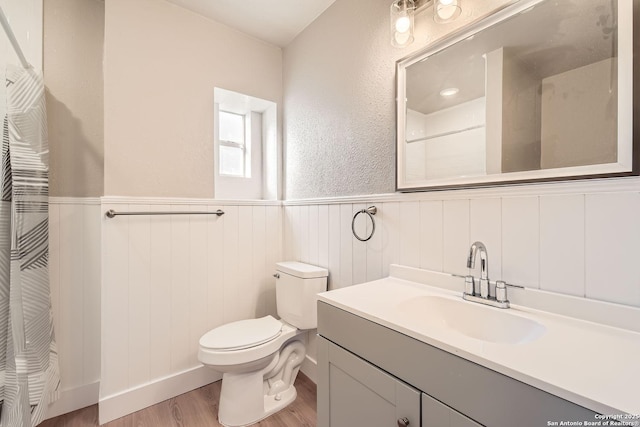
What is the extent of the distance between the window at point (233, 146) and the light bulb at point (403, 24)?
1.42 meters

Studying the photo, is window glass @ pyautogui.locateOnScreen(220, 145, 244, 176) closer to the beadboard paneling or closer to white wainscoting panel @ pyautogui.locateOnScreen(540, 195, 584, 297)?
the beadboard paneling

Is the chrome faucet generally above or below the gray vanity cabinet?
above

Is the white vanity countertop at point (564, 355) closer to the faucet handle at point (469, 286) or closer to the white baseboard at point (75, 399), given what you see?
the faucet handle at point (469, 286)

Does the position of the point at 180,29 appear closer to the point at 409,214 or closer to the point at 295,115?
the point at 295,115

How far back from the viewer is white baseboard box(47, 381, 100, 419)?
152 cm

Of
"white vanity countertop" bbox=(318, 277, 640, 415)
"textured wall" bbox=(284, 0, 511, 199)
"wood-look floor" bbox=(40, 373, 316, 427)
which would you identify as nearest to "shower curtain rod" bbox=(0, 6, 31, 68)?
"textured wall" bbox=(284, 0, 511, 199)

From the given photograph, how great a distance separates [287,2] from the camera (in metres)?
1.71

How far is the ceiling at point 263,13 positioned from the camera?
1716 millimetres

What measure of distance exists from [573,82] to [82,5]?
2.45m

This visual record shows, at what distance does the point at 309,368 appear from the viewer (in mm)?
1860

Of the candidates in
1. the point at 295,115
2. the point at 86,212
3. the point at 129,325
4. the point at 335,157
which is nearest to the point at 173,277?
the point at 129,325

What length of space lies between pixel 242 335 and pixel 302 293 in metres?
0.40

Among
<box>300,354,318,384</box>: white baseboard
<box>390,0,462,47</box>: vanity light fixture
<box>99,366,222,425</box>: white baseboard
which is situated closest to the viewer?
<box>390,0,462,47</box>: vanity light fixture

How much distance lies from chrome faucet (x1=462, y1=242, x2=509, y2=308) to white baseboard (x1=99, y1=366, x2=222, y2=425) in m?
1.72
